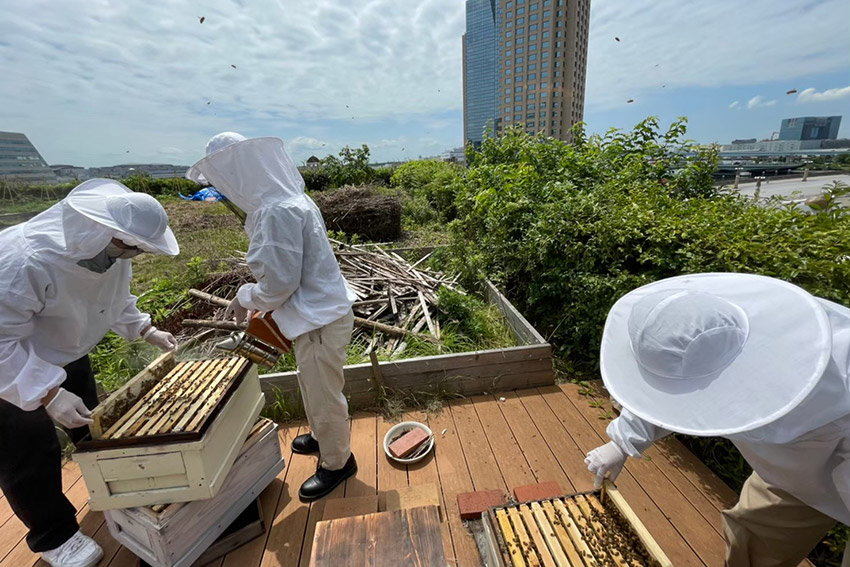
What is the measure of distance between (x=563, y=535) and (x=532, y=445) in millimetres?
1361

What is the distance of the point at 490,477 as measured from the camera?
2486 mm

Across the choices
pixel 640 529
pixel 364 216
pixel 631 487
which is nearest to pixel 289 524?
pixel 640 529

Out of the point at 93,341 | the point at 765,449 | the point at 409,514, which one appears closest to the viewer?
the point at 765,449

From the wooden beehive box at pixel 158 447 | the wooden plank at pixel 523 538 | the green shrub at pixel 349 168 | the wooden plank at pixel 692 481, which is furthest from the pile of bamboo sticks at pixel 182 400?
the green shrub at pixel 349 168

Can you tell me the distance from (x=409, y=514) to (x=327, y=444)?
1063 mm

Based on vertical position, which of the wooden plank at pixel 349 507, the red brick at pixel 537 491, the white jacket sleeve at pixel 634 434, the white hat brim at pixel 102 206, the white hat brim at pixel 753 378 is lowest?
the red brick at pixel 537 491

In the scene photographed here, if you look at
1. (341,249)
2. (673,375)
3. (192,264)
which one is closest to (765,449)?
(673,375)

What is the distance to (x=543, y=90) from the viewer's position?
154ft

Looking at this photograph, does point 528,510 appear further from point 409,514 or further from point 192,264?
point 192,264

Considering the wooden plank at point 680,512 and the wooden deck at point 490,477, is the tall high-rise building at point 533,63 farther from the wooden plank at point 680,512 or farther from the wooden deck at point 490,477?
the wooden plank at point 680,512

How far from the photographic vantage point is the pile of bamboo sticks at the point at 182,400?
1.59 meters

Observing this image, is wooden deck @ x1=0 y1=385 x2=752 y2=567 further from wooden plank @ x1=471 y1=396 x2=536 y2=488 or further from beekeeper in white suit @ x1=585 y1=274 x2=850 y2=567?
beekeeper in white suit @ x1=585 y1=274 x2=850 y2=567

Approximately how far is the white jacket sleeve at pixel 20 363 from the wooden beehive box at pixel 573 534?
1934mm

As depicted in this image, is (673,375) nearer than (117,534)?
Yes
